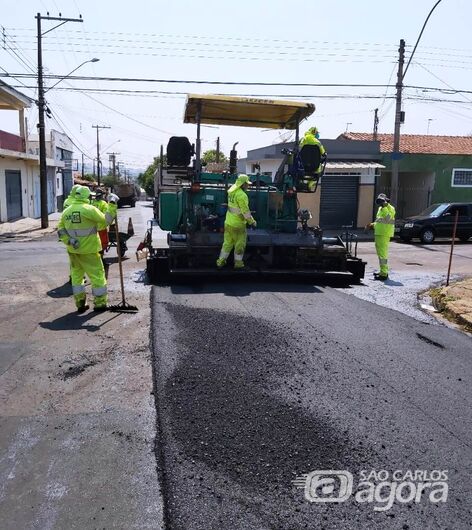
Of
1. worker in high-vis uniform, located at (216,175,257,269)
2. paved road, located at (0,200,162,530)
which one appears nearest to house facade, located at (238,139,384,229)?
worker in high-vis uniform, located at (216,175,257,269)

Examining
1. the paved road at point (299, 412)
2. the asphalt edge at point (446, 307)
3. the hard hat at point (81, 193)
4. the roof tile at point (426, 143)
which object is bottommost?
the asphalt edge at point (446, 307)

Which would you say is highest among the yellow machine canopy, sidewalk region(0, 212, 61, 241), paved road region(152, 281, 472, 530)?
the yellow machine canopy

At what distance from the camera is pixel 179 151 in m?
9.54

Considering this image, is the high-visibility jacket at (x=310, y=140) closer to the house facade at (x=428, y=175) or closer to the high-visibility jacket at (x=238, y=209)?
the high-visibility jacket at (x=238, y=209)

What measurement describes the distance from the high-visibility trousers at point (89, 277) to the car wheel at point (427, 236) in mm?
14726

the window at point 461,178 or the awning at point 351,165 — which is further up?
the awning at point 351,165

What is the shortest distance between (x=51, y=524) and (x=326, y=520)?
4.57 ft

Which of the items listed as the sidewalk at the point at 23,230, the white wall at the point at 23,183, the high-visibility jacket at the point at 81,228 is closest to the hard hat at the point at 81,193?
the high-visibility jacket at the point at 81,228

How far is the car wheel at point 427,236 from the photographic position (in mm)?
19281

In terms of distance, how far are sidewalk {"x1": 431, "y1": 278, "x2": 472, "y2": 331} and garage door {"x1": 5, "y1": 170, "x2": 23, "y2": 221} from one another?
21021 mm

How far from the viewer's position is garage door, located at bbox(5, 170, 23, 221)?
25094 millimetres

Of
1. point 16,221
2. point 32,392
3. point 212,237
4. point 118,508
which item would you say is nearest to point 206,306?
point 212,237

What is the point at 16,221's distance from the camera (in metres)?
25.4

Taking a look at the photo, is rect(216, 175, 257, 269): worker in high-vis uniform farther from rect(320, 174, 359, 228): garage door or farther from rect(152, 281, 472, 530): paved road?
rect(320, 174, 359, 228): garage door
